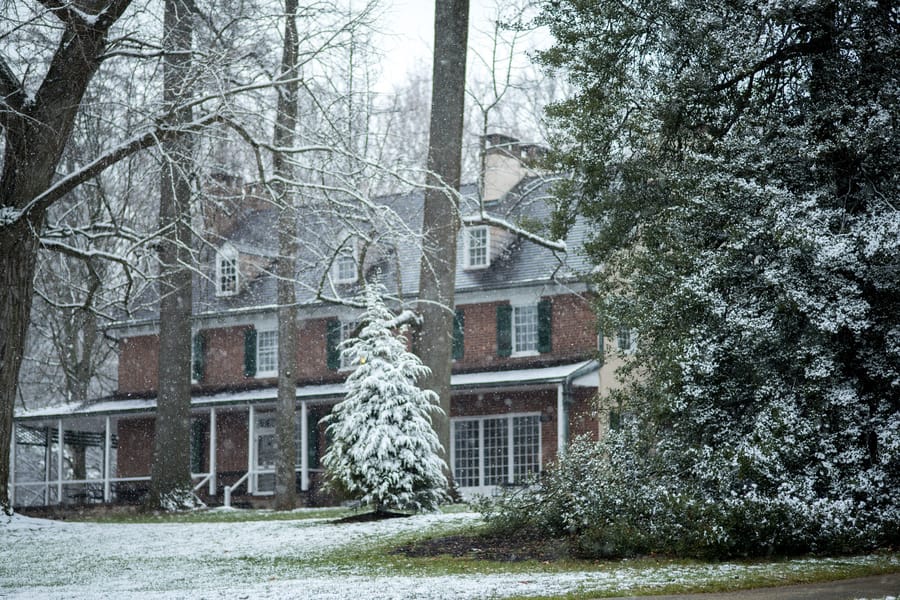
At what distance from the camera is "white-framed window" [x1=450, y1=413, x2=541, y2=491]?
28.5 m

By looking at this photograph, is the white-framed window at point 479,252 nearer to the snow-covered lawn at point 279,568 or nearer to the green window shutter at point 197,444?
the green window shutter at point 197,444

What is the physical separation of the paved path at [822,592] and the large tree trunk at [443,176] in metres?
11.0

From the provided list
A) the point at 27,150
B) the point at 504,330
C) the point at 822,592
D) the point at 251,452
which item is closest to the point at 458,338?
the point at 504,330

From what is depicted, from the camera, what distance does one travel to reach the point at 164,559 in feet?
40.2

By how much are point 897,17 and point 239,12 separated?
8.30 m

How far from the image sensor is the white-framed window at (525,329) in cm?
2862

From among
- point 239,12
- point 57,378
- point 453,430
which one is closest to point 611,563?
point 239,12

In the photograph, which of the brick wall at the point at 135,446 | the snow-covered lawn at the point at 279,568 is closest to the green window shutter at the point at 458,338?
the brick wall at the point at 135,446

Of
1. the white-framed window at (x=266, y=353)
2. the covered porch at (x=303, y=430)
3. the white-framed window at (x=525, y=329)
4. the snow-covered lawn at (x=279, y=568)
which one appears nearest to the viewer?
the snow-covered lawn at (x=279, y=568)

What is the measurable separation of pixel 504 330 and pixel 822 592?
21148 mm

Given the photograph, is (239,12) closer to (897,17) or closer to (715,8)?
(715,8)

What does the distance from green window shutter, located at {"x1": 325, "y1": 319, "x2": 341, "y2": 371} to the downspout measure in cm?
735

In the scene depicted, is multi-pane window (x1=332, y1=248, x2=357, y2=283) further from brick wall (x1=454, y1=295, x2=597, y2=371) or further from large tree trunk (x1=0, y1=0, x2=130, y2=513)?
large tree trunk (x1=0, y1=0, x2=130, y2=513)

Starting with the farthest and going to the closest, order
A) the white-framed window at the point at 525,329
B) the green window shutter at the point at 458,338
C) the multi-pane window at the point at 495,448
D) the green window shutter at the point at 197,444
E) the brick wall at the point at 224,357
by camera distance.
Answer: the brick wall at the point at 224,357 < the green window shutter at the point at 197,444 < the green window shutter at the point at 458,338 < the multi-pane window at the point at 495,448 < the white-framed window at the point at 525,329
